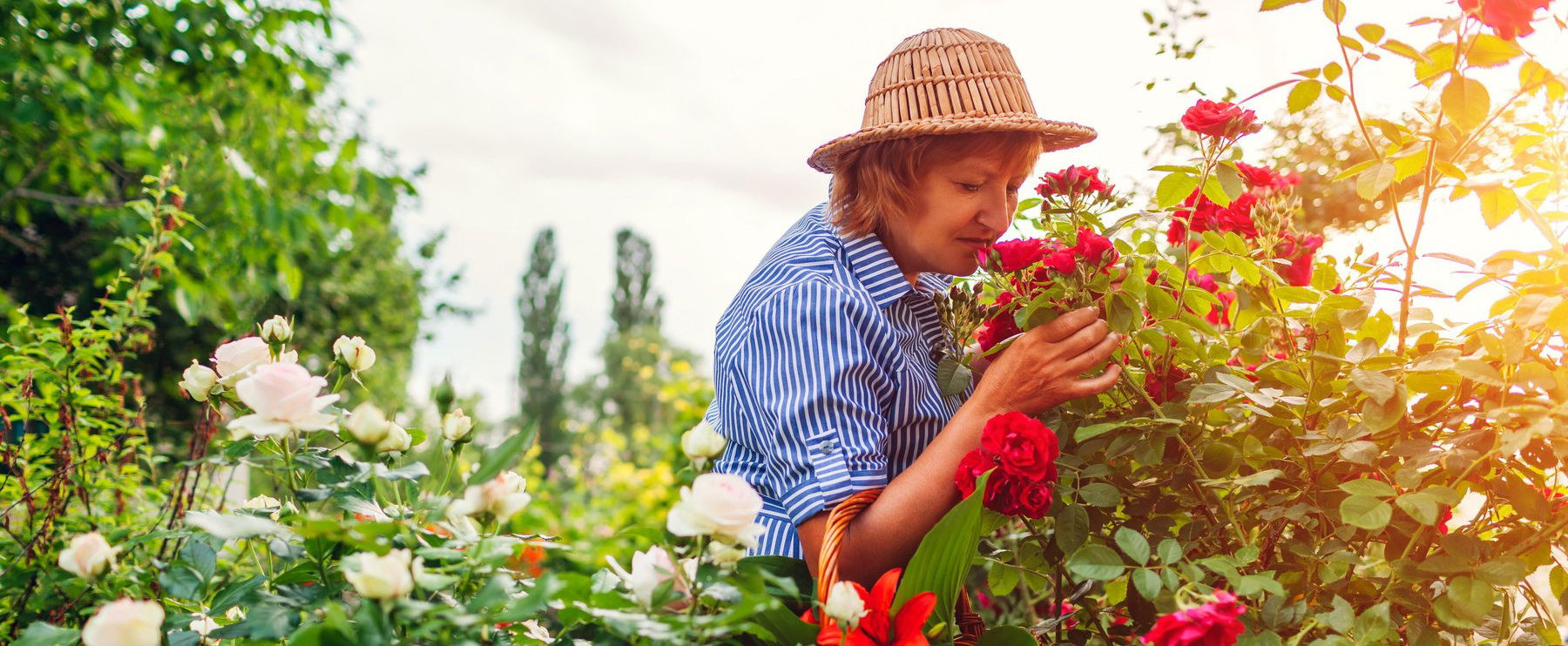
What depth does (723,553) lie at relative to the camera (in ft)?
2.67

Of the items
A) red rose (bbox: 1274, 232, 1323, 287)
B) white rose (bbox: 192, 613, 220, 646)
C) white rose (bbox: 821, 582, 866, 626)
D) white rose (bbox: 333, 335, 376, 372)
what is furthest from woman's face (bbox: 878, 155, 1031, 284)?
white rose (bbox: 192, 613, 220, 646)

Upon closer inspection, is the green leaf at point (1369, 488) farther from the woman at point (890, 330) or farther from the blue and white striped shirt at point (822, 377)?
the blue and white striped shirt at point (822, 377)

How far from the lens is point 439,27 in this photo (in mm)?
7980

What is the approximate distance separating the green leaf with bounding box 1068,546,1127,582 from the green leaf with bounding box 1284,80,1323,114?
0.57m

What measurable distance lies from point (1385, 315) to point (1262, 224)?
26 cm

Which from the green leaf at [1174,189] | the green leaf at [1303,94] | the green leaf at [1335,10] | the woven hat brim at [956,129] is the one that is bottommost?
the green leaf at [1174,189]

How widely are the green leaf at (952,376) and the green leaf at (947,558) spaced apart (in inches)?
13.5

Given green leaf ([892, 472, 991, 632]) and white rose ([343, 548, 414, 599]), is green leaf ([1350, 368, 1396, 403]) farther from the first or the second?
white rose ([343, 548, 414, 599])

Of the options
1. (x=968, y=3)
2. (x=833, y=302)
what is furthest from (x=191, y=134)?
(x=833, y=302)

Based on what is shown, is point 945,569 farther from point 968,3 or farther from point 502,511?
point 968,3

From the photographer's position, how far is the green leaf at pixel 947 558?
0.98 m

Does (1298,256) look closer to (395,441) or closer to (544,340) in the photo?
(395,441)

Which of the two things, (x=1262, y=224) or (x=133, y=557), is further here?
(x=133, y=557)

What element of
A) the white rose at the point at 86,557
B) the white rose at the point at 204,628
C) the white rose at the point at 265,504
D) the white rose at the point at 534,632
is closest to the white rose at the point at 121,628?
the white rose at the point at 86,557
